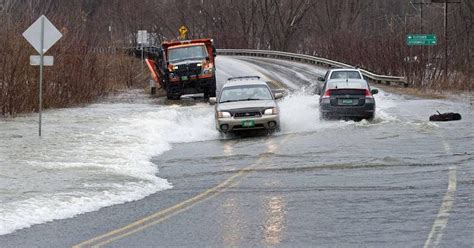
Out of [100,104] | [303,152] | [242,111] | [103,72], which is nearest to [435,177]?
[303,152]

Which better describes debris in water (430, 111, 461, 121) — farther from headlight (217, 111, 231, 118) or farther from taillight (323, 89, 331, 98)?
headlight (217, 111, 231, 118)

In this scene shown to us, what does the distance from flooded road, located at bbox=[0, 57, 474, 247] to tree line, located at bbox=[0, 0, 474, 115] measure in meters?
8.55

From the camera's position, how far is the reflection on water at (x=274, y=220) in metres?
8.96

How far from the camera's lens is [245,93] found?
22.9 metres

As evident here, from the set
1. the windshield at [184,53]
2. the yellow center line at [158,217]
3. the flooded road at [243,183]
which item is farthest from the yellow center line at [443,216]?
the windshield at [184,53]

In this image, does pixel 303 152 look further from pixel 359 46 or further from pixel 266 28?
pixel 266 28

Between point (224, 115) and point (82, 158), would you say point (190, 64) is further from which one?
point (82, 158)

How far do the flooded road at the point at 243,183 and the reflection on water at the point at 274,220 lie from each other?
0.07 feet

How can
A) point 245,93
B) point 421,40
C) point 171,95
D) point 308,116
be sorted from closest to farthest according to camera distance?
1. point 245,93
2. point 308,116
3. point 171,95
4. point 421,40

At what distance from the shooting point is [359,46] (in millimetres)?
57375

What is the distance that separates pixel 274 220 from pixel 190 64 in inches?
1029

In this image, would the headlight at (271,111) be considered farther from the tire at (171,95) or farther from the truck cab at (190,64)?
the tire at (171,95)

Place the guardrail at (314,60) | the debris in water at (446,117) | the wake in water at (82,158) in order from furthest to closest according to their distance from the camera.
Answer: the guardrail at (314,60) → the debris in water at (446,117) → the wake in water at (82,158)

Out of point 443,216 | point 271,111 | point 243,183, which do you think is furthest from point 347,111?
point 443,216
